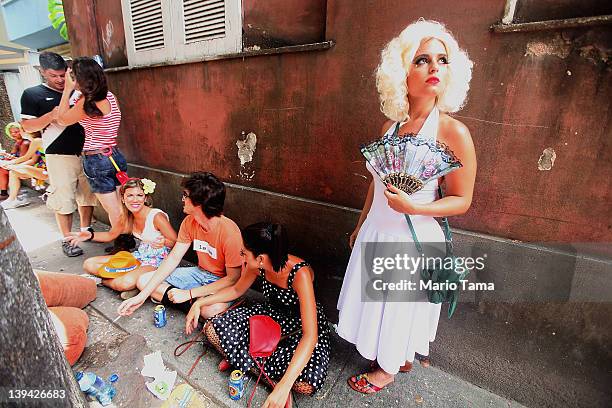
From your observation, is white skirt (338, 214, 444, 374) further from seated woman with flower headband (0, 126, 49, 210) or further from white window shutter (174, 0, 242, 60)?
seated woman with flower headband (0, 126, 49, 210)

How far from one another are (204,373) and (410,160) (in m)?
2.09

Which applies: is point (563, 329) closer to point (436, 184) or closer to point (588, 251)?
point (588, 251)

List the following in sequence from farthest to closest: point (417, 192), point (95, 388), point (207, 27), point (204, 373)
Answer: point (207, 27)
point (204, 373)
point (95, 388)
point (417, 192)

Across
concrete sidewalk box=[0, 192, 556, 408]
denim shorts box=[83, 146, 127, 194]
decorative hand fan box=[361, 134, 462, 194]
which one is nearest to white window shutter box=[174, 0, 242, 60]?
denim shorts box=[83, 146, 127, 194]

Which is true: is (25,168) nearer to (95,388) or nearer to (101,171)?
(101,171)

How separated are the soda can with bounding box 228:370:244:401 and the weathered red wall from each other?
149 cm

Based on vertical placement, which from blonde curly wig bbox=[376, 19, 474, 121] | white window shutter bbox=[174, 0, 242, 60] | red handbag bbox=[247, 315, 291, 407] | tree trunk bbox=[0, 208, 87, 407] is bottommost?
red handbag bbox=[247, 315, 291, 407]

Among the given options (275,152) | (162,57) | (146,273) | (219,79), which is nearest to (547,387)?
(275,152)

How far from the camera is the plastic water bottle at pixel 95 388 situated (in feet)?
6.19

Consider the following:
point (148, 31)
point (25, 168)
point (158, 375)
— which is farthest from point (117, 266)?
point (25, 168)

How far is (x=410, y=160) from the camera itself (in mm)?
1463

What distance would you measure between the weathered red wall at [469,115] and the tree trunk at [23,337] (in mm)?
1986

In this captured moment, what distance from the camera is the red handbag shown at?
2.05m

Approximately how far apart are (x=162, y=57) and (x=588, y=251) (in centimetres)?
432
